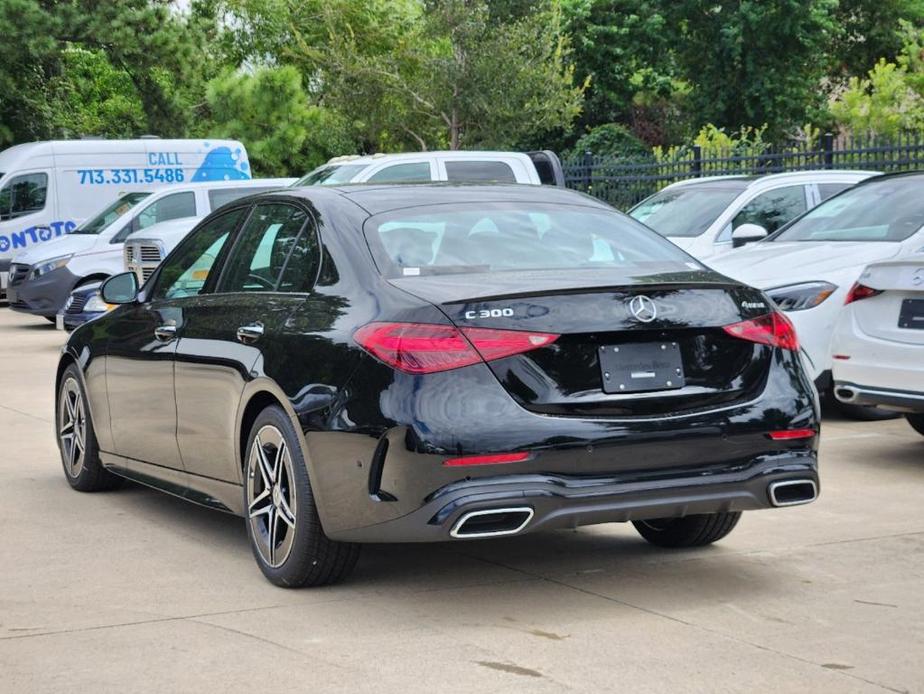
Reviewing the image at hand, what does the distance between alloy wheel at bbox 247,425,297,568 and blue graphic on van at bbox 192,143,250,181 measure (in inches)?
775

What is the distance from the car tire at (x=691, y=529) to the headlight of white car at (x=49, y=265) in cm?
1488

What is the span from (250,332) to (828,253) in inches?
217

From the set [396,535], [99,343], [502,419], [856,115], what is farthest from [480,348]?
[856,115]

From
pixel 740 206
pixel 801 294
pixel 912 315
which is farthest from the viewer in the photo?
pixel 740 206

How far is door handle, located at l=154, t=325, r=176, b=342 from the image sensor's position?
7.05 metres

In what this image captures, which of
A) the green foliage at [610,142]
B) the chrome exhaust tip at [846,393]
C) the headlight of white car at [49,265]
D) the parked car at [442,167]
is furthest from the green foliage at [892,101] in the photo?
the chrome exhaust tip at [846,393]

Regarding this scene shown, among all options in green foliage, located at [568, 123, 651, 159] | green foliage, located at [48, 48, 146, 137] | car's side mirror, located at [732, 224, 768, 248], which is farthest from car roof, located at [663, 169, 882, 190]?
green foliage, located at [48, 48, 146, 137]

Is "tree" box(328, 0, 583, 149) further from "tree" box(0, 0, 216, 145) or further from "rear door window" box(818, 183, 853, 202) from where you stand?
"rear door window" box(818, 183, 853, 202)

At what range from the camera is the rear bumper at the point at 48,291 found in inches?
789

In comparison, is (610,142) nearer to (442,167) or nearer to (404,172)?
(442,167)

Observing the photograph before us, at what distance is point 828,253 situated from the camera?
10641mm

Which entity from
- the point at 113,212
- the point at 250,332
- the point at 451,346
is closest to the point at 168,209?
the point at 113,212

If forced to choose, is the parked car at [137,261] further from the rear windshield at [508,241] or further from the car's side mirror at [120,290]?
the rear windshield at [508,241]

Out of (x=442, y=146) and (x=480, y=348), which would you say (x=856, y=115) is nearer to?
(x=442, y=146)
